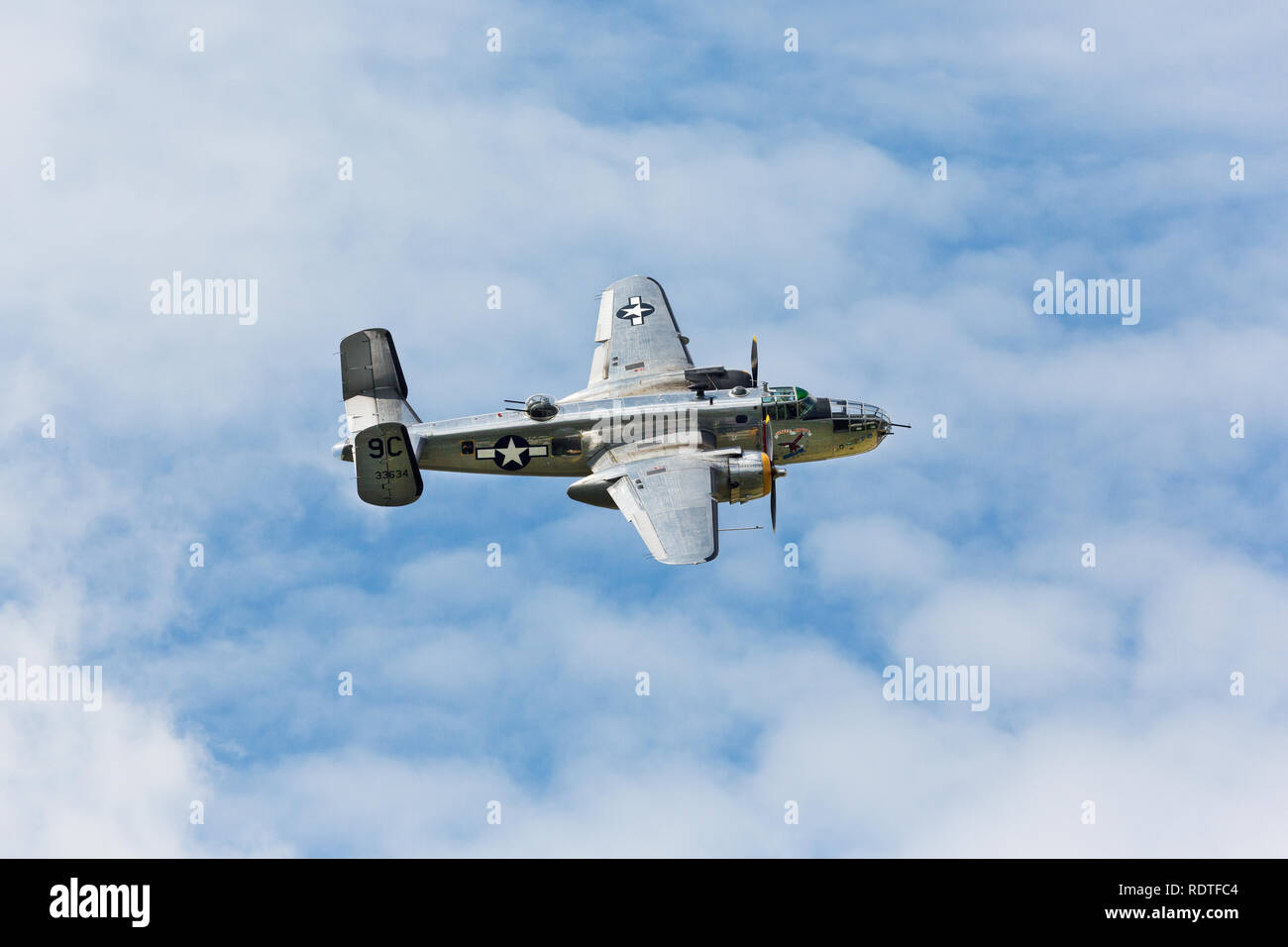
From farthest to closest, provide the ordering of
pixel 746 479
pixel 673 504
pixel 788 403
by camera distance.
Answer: pixel 788 403 → pixel 746 479 → pixel 673 504

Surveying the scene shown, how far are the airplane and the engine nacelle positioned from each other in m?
0.03

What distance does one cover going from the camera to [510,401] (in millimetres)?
59531

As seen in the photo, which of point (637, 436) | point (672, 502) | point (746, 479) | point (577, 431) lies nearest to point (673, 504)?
point (672, 502)

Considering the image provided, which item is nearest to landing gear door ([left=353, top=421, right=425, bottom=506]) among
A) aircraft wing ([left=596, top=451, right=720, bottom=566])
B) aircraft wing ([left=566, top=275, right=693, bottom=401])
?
aircraft wing ([left=596, top=451, right=720, bottom=566])

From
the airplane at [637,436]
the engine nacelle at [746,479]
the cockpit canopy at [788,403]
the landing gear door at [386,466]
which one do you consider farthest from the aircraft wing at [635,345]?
the landing gear door at [386,466]

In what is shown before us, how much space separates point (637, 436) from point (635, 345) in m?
5.76

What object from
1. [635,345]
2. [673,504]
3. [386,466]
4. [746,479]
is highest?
[635,345]

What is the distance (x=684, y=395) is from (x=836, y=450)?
20.6 feet

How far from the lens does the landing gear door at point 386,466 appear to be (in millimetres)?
56062

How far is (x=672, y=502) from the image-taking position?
2201 inches

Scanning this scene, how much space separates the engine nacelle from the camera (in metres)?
57.2

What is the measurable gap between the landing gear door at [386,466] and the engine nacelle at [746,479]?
1066cm

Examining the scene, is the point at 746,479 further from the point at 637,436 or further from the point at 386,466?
the point at 386,466
